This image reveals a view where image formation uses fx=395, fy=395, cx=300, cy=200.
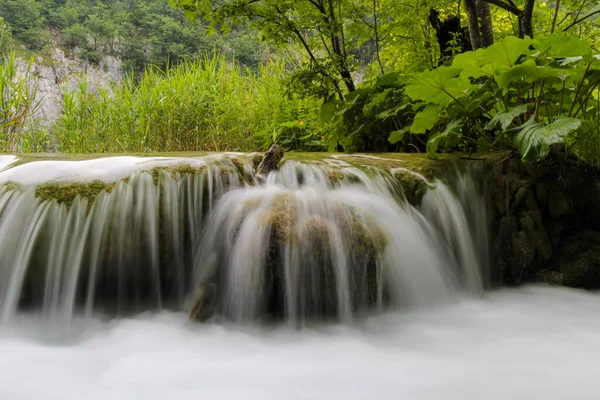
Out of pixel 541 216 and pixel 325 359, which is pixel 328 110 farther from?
pixel 325 359

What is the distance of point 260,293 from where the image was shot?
78.4 inches

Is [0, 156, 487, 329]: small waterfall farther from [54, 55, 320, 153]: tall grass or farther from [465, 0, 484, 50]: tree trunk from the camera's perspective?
[54, 55, 320, 153]: tall grass

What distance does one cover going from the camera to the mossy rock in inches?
98.0


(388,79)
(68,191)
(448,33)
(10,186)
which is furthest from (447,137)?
(10,186)

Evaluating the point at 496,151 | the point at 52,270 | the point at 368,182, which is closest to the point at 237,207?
the point at 368,182

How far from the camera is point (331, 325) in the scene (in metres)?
1.93

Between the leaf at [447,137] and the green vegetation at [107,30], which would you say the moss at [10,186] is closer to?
the leaf at [447,137]

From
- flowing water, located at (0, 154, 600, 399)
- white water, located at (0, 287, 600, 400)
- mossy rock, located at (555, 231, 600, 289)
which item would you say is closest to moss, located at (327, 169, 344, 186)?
flowing water, located at (0, 154, 600, 399)

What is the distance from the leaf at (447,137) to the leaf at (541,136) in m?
0.45

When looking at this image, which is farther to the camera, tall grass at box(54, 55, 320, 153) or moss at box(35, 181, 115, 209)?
tall grass at box(54, 55, 320, 153)

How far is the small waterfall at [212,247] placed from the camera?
78.5 inches

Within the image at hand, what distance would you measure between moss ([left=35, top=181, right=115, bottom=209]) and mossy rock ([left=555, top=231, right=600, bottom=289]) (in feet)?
9.45

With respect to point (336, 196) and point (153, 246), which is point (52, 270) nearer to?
point (153, 246)

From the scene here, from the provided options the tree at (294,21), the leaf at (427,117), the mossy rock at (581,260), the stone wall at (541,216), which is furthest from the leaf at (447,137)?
the tree at (294,21)
